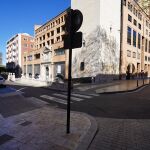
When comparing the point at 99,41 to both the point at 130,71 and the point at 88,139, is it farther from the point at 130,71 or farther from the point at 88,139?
the point at 88,139

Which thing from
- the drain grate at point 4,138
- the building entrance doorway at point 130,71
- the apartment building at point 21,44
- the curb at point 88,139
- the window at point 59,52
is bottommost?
the drain grate at point 4,138

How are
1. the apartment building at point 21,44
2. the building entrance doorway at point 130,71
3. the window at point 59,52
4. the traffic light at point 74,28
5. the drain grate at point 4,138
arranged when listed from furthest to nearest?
the apartment building at point 21,44 → the building entrance doorway at point 130,71 → the window at point 59,52 → the traffic light at point 74,28 → the drain grate at point 4,138

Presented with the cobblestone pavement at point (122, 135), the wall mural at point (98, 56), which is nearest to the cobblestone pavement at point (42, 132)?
the cobblestone pavement at point (122, 135)

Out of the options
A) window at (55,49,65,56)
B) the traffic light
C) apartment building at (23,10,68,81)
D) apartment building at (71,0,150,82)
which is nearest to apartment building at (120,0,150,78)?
apartment building at (71,0,150,82)

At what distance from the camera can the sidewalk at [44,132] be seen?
3.96 meters

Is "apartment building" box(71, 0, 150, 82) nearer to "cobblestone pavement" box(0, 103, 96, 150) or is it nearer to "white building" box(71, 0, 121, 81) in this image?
"white building" box(71, 0, 121, 81)

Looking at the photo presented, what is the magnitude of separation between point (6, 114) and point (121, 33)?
97.3 ft

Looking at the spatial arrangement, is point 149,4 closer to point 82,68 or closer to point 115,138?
point 115,138

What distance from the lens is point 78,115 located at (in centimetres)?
662

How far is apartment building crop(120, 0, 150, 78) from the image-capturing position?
3331cm

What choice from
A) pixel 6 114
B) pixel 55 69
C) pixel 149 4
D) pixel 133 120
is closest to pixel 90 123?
pixel 133 120

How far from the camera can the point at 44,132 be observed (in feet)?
15.6

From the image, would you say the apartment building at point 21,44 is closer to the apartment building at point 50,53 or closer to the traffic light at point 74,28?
the apartment building at point 50,53

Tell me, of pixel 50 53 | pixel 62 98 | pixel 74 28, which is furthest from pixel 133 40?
pixel 74 28
